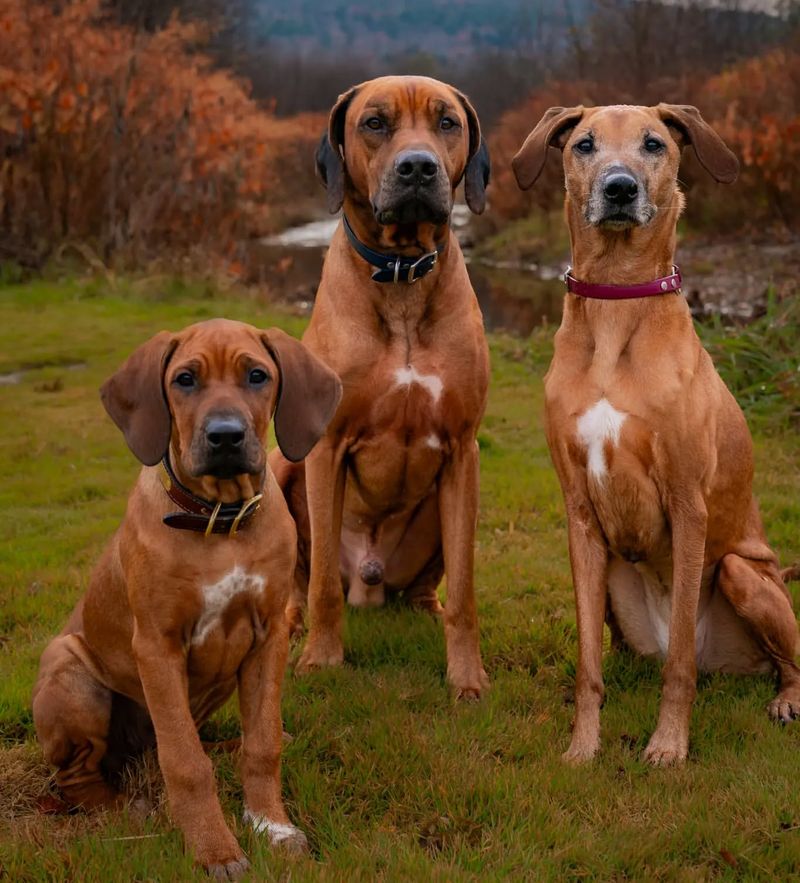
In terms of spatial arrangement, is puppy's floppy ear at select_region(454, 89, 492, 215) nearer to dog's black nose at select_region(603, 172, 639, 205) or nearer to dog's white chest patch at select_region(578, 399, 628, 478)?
dog's black nose at select_region(603, 172, 639, 205)

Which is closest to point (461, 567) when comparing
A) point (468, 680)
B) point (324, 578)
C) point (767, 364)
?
point (468, 680)

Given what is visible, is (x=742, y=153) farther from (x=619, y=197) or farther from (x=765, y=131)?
(x=619, y=197)

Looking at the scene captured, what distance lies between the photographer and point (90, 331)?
39.4 feet

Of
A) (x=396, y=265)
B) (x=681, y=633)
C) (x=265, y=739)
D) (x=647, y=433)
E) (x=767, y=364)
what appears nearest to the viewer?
(x=265, y=739)

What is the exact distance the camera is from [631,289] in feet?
13.2

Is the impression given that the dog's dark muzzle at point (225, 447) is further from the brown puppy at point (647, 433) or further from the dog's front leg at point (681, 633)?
the dog's front leg at point (681, 633)

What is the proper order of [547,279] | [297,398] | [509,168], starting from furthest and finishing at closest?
1. [509,168]
2. [547,279]
3. [297,398]

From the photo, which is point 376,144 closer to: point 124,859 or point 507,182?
point 124,859

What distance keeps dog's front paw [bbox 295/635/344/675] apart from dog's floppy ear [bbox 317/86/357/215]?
176 cm

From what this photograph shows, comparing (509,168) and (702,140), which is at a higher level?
(702,140)

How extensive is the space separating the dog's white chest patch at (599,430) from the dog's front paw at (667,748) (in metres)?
0.92

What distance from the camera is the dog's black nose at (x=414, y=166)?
13.7ft

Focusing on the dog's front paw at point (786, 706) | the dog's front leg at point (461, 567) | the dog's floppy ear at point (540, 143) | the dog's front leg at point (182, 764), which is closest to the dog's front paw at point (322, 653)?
the dog's front leg at point (461, 567)

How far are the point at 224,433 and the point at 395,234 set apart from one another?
157 centimetres
